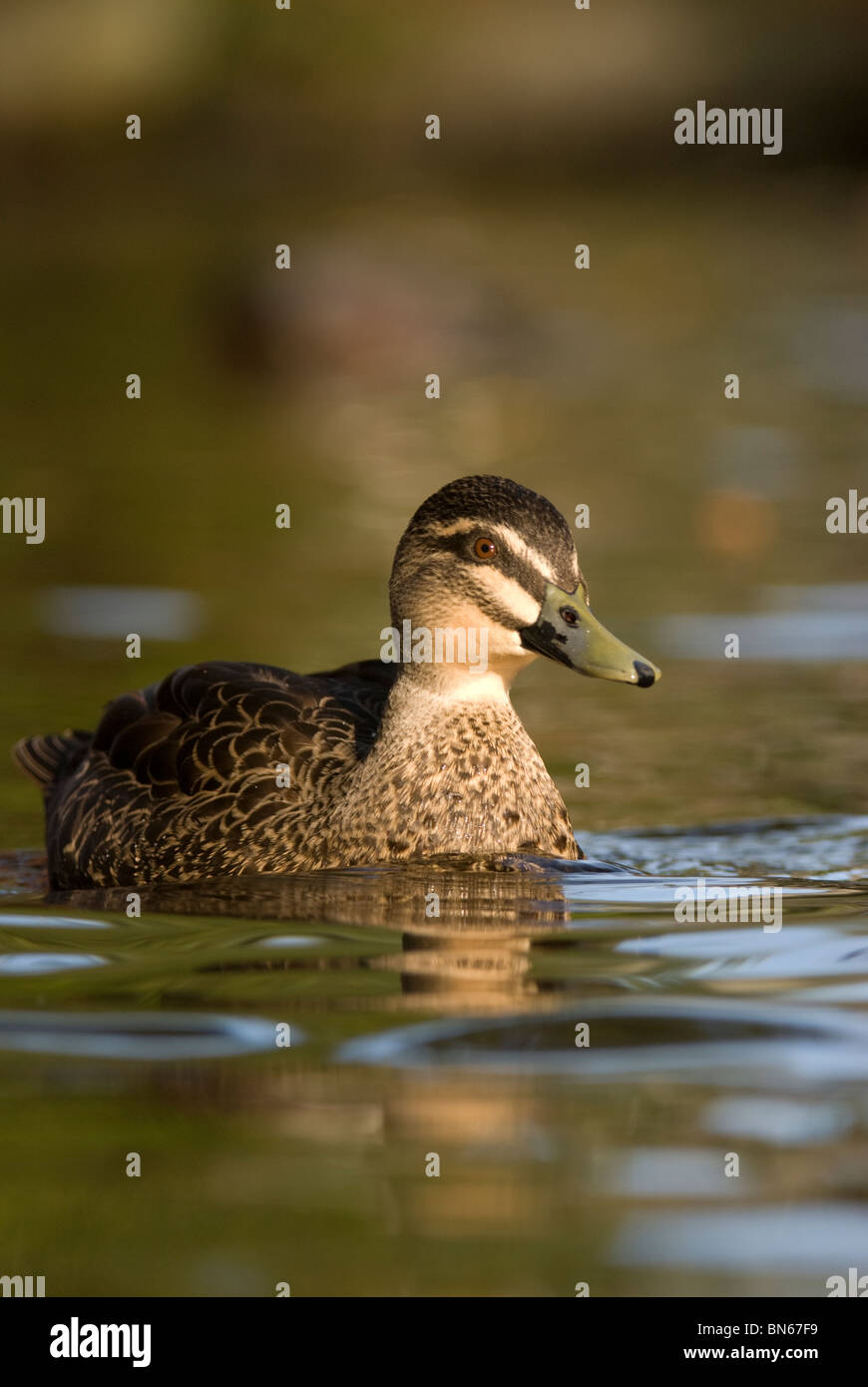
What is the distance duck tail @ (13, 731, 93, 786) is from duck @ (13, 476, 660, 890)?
1010 mm

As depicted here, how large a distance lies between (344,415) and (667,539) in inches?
231

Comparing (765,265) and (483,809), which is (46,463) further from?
(765,265)

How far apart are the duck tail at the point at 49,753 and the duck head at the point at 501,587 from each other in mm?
1839

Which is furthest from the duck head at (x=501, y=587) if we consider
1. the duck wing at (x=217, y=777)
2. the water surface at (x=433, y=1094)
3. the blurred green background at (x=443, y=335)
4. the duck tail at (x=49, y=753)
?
the duck tail at (x=49, y=753)

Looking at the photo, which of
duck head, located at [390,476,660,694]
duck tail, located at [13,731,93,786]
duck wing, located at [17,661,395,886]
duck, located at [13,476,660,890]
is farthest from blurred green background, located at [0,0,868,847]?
duck head, located at [390,476,660,694]

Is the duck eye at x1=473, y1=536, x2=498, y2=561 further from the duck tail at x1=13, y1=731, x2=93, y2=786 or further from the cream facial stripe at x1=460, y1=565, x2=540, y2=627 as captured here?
the duck tail at x1=13, y1=731, x2=93, y2=786

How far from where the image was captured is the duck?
24.3 ft

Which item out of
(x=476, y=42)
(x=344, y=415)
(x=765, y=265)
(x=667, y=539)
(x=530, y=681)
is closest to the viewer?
(x=530, y=681)

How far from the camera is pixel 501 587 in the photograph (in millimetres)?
7434

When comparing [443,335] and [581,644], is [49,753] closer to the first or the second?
[581,644]

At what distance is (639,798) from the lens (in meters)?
9.41

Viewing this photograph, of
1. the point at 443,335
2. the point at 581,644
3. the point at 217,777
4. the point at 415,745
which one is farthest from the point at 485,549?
the point at 443,335

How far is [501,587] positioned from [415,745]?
620mm

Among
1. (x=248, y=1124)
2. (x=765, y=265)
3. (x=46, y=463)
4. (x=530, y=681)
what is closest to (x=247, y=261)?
(x=765, y=265)
